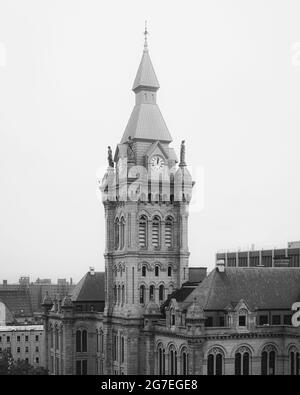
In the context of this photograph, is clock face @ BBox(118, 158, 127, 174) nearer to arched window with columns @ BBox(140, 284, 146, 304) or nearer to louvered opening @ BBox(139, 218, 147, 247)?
louvered opening @ BBox(139, 218, 147, 247)

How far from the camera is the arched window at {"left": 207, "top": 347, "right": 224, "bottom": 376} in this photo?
79688 millimetres

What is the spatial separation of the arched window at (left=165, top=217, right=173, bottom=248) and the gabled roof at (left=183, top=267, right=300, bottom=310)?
1123 centimetres

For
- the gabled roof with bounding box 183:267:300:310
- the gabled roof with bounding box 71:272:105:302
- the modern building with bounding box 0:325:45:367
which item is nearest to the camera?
the gabled roof with bounding box 183:267:300:310

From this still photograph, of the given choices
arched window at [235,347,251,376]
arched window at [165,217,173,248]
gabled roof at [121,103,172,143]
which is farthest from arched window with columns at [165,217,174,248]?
arched window at [235,347,251,376]

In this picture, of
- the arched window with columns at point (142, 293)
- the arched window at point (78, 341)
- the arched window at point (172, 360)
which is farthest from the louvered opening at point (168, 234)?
the arched window at point (78, 341)

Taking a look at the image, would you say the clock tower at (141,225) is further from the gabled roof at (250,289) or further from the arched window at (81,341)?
the arched window at (81,341)

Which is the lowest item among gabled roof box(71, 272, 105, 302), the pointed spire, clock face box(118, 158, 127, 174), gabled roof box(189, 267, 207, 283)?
gabled roof box(71, 272, 105, 302)

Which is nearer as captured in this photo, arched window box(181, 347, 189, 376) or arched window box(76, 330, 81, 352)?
arched window box(181, 347, 189, 376)

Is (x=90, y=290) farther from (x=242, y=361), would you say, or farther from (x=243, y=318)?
(x=242, y=361)

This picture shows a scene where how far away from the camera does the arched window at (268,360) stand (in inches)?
3258

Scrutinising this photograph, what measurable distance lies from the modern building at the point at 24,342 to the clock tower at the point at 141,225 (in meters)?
49.7

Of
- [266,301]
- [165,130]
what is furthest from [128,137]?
[266,301]

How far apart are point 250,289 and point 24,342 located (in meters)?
71.6

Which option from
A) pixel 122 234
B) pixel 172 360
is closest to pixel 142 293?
pixel 122 234
